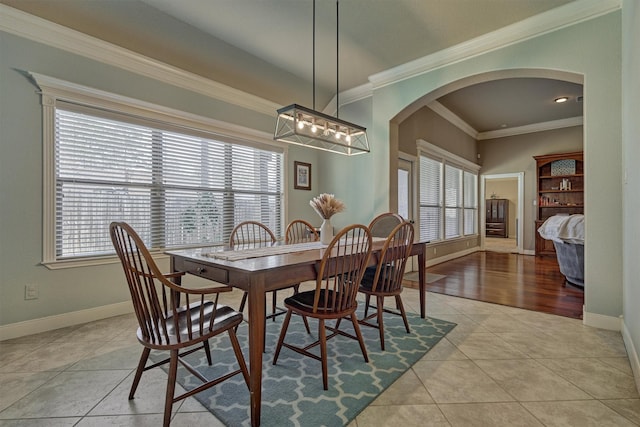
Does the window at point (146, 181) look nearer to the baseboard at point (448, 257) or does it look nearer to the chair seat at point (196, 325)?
the chair seat at point (196, 325)

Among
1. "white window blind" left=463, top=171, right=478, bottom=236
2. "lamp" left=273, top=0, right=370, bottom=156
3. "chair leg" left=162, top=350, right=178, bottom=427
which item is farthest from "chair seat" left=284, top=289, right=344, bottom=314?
"white window blind" left=463, top=171, right=478, bottom=236

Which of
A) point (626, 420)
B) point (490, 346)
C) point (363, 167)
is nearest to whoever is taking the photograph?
point (626, 420)

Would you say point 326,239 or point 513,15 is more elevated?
point 513,15

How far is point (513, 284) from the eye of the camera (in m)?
4.18

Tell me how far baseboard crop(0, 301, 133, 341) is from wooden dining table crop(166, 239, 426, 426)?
1427 mm

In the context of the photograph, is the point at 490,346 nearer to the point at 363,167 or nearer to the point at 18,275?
the point at 363,167

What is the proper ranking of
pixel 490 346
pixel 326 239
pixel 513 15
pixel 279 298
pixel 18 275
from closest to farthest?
pixel 490 346, pixel 18 275, pixel 326 239, pixel 513 15, pixel 279 298

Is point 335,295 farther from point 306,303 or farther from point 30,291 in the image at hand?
point 30,291

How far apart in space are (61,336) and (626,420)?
378cm

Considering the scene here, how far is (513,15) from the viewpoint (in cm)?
289

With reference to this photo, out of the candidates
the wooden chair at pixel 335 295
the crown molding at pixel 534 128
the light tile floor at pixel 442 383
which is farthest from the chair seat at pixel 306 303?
the crown molding at pixel 534 128

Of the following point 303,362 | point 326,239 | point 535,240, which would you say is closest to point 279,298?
point 326,239

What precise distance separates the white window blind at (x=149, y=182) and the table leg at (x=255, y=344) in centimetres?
227

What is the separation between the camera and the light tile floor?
4.93 ft
